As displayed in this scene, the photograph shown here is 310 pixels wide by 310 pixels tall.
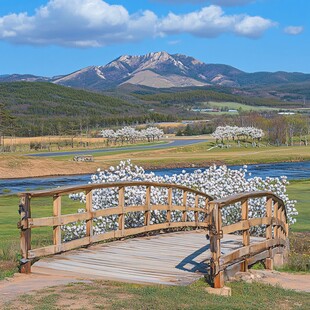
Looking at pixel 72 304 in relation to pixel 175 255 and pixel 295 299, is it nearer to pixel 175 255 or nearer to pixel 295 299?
pixel 295 299

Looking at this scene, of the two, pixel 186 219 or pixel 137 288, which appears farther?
pixel 186 219

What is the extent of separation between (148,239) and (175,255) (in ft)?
7.97

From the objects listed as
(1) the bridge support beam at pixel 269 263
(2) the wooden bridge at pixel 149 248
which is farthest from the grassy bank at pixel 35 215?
(1) the bridge support beam at pixel 269 263

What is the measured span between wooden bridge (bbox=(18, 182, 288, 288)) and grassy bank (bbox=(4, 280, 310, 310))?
1.81ft

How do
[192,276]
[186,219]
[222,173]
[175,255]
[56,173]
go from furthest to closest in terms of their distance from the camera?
[56,173] < [222,173] < [186,219] < [175,255] < [192,276]

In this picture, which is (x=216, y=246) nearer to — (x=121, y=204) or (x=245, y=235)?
(x=245, y=235)

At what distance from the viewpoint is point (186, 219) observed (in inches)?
724

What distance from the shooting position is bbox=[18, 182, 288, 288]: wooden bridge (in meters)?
10.1

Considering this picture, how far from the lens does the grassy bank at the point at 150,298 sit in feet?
27.0

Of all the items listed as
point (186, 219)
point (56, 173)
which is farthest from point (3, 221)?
point (56, 173)

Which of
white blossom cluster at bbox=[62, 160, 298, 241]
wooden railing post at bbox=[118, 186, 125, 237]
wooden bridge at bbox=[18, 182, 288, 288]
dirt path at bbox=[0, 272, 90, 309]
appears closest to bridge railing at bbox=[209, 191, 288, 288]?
wooden bridge at bbox=[18, 182, 288, 288]

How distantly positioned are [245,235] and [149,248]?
9.05 ft

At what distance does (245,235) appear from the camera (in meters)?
11.4

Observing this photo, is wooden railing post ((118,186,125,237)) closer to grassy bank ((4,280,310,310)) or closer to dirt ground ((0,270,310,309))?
dirt ground ((0,270,310,309))
